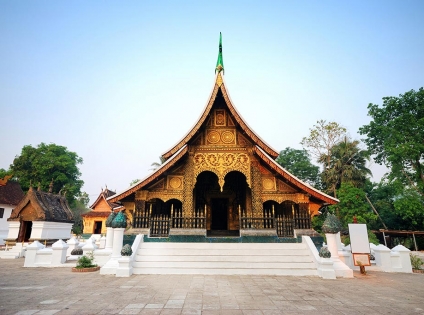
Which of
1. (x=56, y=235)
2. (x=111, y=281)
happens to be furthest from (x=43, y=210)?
(x=111, y=281)

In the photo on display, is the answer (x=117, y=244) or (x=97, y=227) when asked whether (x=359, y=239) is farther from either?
(x=97, y=227)

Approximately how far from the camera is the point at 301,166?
3203 cm

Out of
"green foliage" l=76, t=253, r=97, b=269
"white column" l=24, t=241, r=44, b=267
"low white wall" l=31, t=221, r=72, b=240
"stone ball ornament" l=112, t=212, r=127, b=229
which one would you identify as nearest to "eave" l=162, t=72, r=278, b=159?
"stone ball ornament" l=112, t=212, r=127, b=229

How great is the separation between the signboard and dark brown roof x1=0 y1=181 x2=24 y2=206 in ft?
86.3

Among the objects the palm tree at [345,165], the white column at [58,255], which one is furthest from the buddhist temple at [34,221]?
the palm tree at [345,165]

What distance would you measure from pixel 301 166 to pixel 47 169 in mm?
33492

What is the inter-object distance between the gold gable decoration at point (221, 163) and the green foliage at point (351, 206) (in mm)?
14733

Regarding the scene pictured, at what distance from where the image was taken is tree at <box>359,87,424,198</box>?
19516mm

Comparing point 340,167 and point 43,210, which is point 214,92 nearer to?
point 43,210

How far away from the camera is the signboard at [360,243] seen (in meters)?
7.88

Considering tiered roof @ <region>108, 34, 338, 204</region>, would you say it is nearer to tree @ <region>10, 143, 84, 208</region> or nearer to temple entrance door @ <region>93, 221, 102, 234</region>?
temple entrance door @ <region>93, 221, 102, 234</region>

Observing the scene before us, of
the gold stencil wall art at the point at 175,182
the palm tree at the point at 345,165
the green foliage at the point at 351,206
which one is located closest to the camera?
the gold stencil wall art at the point at 175,182

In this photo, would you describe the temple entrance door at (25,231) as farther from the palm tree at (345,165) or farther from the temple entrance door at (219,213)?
the palm tree at (345,165)

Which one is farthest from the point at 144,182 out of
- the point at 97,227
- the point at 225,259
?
the point at 97,227
